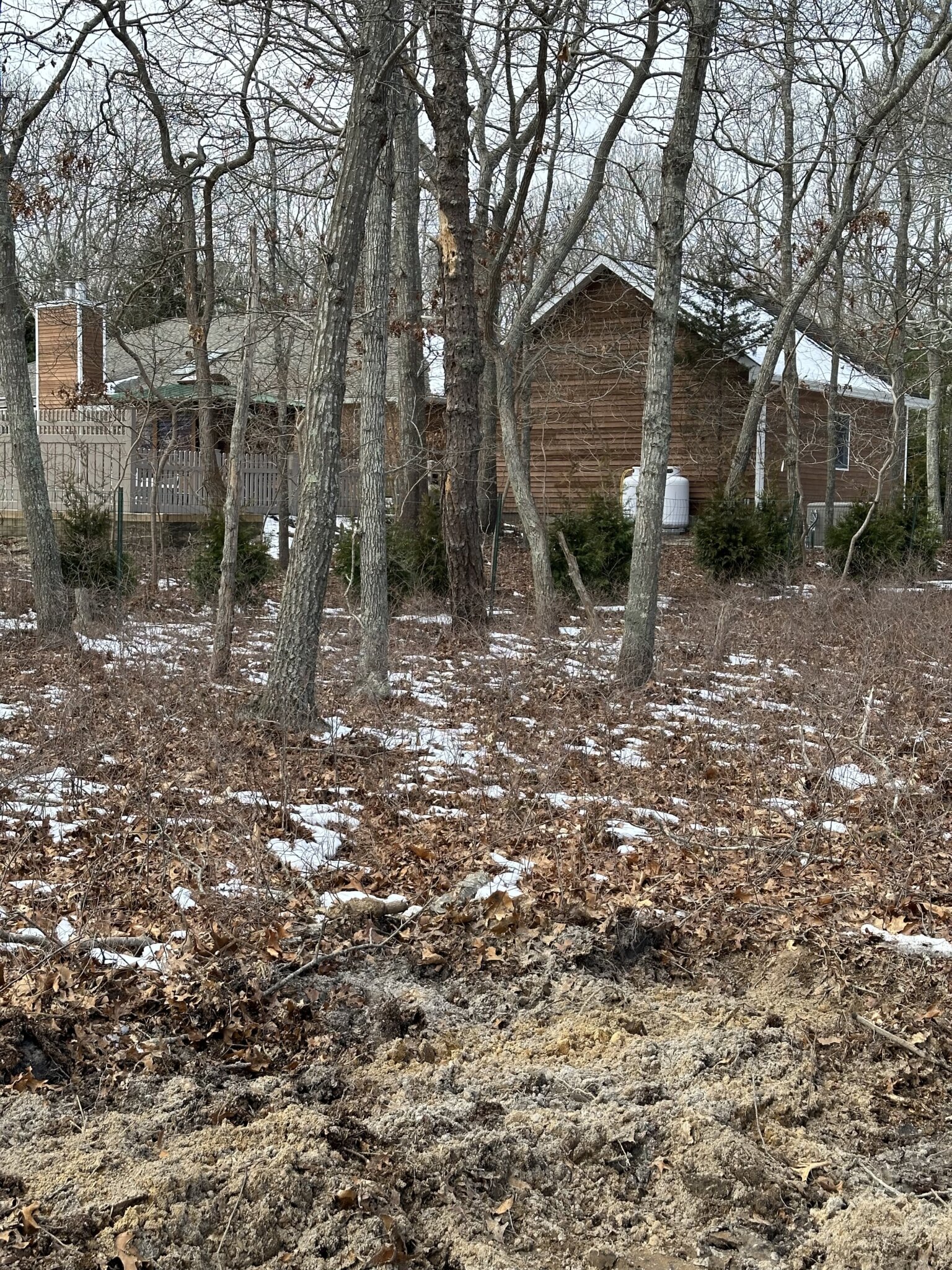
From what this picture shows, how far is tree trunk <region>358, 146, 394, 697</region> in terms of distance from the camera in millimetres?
9273

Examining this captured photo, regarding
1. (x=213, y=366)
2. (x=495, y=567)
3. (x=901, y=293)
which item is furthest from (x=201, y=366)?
(x=901, y=293)

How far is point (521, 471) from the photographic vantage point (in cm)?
1343

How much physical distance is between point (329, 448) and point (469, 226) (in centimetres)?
615

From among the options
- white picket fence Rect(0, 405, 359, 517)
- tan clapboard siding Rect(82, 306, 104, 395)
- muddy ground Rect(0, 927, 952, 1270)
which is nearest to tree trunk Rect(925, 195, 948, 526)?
white picket fence Rect(0, 405, 359, 517)

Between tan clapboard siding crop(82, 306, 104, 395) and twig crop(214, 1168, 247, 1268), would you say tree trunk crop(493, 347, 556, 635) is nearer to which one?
twig crop(214, 1168, 247, 1268)

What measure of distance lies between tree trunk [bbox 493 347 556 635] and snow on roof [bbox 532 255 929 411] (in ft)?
27.9

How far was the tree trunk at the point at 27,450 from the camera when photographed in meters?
11.8

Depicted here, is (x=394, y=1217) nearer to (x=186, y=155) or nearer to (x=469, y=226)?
(x=186, y=155)

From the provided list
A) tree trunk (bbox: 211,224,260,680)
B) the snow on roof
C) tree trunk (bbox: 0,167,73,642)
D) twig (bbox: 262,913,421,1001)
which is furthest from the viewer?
the snow on roof

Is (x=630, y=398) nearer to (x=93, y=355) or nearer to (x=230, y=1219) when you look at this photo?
(x=93, y=355)

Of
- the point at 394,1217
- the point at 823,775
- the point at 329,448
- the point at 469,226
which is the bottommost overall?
the point at 394,1217

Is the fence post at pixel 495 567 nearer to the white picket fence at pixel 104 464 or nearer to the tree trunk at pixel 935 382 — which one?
the white picket fence at pixel 104 464

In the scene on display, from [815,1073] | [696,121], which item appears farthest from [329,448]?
[815,1073]

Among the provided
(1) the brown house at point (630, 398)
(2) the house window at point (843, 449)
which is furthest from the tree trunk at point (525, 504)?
(2) the house window at point (843, 449)
